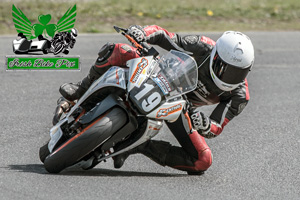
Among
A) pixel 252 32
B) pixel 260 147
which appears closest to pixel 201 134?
pixel 260 147

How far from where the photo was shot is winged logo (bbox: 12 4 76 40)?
11.5m

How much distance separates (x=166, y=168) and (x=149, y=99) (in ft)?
4.17

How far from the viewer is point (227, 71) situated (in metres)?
5.66

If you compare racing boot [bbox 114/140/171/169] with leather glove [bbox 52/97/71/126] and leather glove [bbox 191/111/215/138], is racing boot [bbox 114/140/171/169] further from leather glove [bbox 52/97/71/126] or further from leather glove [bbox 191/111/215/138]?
leather glove [bbox 52/97/71/126]

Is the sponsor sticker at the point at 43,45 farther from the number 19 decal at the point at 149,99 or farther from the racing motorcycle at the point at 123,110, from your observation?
the number 19 decal at the point at 149,99

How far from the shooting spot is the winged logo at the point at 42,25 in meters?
11.5

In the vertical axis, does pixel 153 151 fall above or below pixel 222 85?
below

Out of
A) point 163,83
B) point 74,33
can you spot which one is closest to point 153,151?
point 163,83

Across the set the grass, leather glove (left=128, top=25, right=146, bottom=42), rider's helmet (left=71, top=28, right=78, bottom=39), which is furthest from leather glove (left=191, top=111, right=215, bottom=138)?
the grass

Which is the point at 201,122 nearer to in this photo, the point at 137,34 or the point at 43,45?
the point at 137,34

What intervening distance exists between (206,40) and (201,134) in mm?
1123

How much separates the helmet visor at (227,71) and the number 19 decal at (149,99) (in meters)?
0.84

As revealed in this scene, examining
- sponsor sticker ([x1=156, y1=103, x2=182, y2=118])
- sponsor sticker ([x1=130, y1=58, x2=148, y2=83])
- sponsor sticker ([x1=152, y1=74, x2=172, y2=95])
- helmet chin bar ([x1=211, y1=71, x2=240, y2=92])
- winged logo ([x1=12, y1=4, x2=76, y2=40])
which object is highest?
sponsor sticker ([x1=130, y1=58, x2=148, y2=83])

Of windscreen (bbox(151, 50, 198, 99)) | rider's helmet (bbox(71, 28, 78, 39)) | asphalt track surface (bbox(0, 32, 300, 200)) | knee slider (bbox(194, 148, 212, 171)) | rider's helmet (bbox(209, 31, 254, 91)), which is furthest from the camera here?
rider's helmet (bbox(71, 28, 78, 39))
